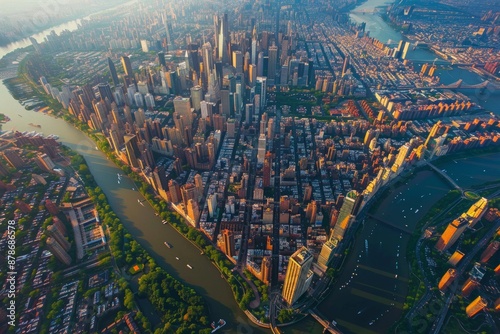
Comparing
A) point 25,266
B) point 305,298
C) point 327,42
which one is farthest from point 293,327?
point 327,42

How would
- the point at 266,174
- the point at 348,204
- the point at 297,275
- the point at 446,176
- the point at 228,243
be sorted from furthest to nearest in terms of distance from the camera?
the point at 446,176 < the point at 266,174 < the point at 228,243 < the point at 348,204 < the point at 297,275

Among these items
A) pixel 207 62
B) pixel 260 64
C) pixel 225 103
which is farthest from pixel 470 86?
pixel 207 62

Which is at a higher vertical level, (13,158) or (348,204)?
(348,204)

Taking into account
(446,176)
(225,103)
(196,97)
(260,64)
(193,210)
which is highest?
(260,64)

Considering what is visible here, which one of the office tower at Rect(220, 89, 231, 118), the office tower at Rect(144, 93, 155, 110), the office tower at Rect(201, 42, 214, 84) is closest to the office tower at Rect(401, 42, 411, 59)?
the office tower at Rect(201, 42, 214, 84)

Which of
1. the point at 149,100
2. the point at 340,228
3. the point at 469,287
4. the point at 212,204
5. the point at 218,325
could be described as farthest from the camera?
the point at 149,100

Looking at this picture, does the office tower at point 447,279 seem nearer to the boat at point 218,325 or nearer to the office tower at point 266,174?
the boat at point 218,325

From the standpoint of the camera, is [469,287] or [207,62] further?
[207,62]

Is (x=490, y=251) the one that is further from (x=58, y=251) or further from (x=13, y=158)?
(x=13, y=158)
